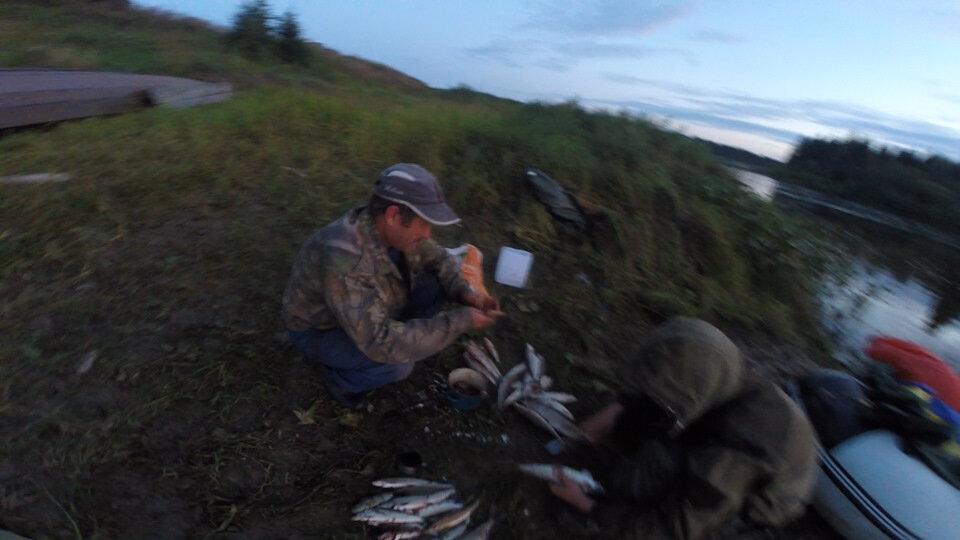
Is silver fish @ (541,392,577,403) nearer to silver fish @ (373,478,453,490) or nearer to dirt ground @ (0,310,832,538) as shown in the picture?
dirt ground @ (0,310,832,538)

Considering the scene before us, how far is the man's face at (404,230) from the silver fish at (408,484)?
1193 millimetres

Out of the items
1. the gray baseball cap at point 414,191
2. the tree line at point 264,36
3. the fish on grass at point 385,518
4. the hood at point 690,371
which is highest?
the tree line at point 264,36

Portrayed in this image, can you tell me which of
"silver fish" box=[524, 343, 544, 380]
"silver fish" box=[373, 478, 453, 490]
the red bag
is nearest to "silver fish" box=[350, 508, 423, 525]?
"silver fish" box=[373, 478, 453, 490]

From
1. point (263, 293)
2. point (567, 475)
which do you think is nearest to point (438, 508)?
point (567, 475)

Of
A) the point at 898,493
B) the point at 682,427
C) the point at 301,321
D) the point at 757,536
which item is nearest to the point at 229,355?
the point at 301,321

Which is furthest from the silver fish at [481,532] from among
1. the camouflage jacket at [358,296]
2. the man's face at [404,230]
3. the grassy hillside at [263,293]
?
the man's face at [404,230]

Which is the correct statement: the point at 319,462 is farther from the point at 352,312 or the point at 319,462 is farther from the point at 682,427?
the point at 682,427

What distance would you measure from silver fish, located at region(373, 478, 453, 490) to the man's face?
1.19 meters

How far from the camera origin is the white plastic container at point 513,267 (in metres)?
4.63

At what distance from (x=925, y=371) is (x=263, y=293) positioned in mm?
4863

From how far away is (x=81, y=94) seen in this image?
19.3 feet

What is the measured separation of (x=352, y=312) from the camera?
2475 mm

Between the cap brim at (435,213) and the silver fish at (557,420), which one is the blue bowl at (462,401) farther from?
the cap brim at (435,213)

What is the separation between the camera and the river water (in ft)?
23.5
